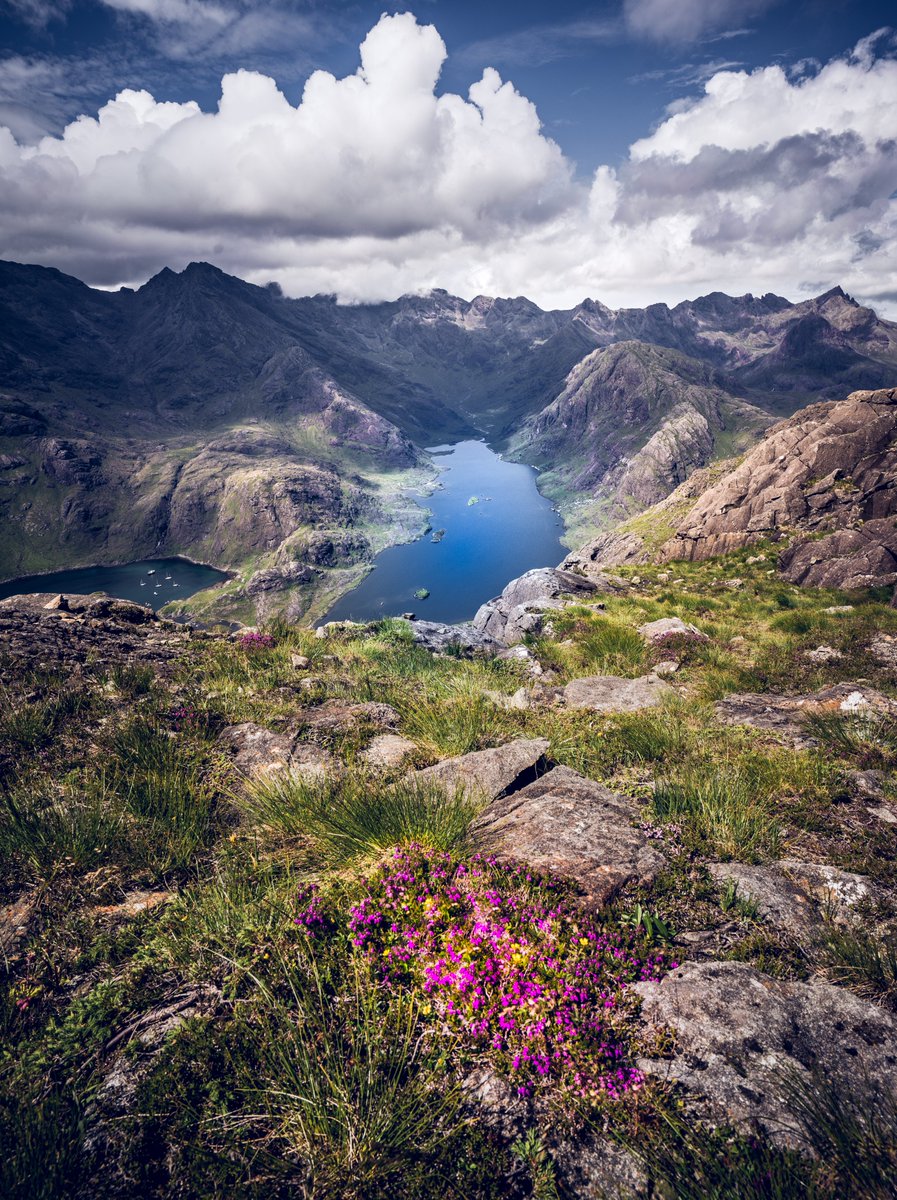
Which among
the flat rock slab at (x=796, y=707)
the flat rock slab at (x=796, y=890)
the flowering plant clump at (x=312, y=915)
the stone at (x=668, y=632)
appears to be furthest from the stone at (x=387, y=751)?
the stone at (x=668, y=632)

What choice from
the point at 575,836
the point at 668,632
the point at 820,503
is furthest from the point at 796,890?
the point at 820,503

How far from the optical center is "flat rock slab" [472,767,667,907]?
4770 mm

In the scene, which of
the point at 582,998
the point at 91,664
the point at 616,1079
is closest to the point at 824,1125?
the point at 616,1079

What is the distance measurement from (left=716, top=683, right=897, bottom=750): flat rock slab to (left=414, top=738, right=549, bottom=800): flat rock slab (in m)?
5.49

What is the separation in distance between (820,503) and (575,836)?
200 ft

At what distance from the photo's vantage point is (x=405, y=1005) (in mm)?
3455

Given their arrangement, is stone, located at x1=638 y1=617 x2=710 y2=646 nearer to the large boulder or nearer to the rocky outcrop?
the large boulder

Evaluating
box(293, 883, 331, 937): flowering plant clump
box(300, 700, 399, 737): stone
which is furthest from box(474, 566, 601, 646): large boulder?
box(293, 883, 331, 937): flowering plant clump

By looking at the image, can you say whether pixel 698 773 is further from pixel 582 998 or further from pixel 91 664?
pixel 91 664

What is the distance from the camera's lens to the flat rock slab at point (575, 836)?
4770mm

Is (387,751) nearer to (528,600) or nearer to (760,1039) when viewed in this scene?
(760,1039)

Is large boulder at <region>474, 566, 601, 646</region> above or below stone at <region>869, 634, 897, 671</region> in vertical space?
below

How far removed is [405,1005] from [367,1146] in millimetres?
792

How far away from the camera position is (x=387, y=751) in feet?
25.1
